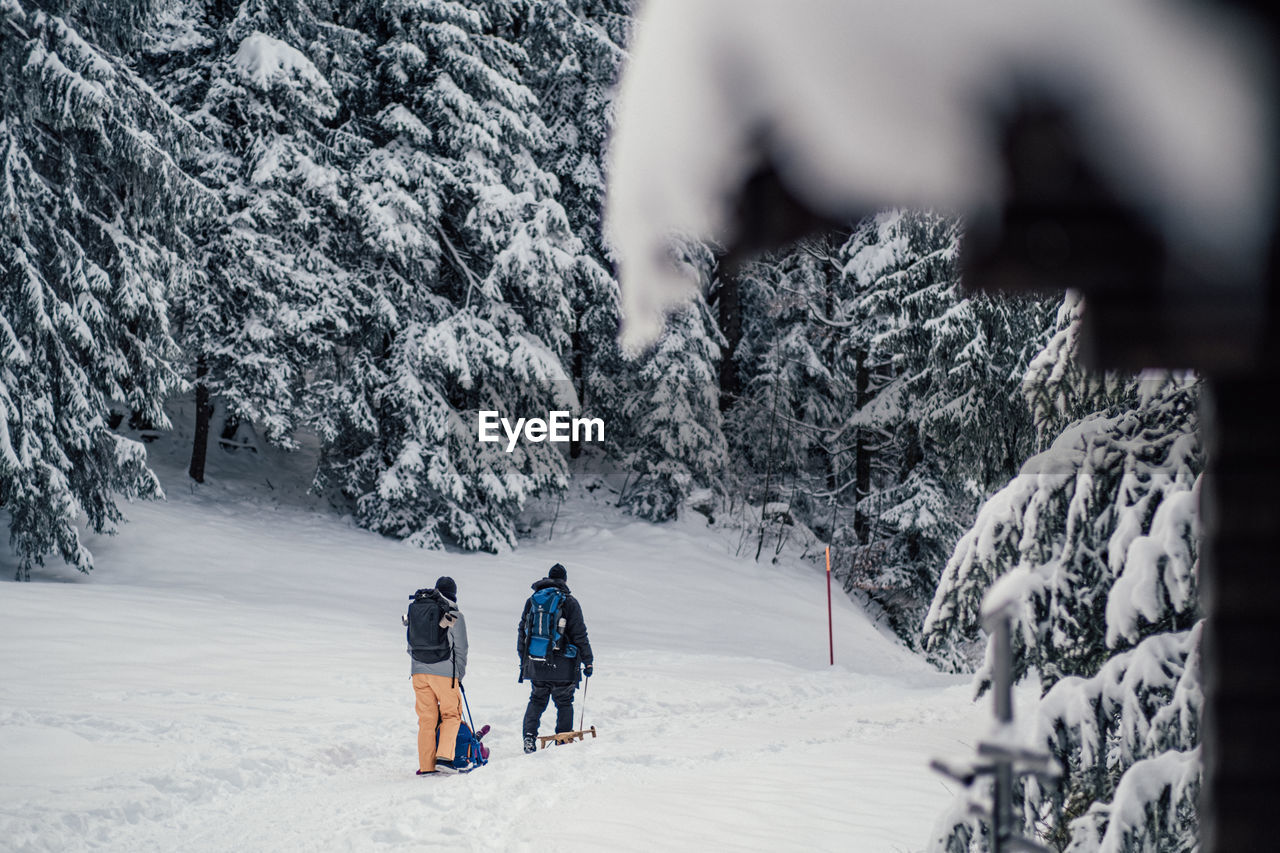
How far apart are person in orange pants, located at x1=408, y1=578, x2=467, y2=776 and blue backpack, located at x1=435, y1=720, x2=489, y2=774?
0.21ft

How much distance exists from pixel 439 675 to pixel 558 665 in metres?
1.19

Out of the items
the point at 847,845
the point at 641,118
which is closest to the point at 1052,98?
the point at 641,118

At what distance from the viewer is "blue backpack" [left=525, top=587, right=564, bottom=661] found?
8.75 m

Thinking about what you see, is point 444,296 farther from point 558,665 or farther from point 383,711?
point 558,665

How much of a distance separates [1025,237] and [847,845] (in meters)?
5.03

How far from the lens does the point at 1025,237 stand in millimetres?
1132

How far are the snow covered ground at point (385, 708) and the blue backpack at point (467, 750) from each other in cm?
33

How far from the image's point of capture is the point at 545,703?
8.66 m

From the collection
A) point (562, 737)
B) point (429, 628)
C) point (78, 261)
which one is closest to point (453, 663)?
point (429, 628)

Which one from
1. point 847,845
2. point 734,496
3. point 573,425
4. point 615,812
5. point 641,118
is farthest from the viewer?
point 734,496

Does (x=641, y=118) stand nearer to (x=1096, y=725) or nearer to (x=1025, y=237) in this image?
(x=1025, y=237)

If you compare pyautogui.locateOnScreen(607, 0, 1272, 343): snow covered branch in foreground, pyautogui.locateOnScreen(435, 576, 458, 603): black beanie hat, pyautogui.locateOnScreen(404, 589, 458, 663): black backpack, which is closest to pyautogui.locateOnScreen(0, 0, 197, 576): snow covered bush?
pyautogui.locateOnScreen(404, 589, 458, 663): black backpack

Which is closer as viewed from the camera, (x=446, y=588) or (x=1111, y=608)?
(x=1111, y=608)

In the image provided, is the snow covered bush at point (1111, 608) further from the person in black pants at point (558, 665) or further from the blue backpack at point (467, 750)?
the person in black pants at point (558, 665)
